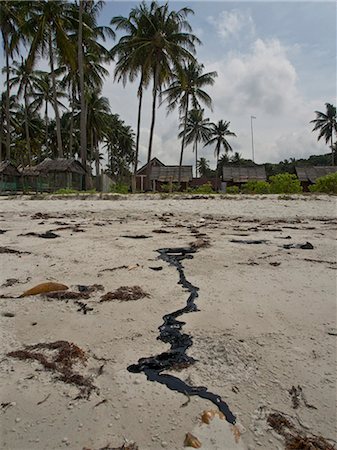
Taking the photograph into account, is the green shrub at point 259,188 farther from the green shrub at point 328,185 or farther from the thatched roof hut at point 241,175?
the thatched roof hut at point 241,175

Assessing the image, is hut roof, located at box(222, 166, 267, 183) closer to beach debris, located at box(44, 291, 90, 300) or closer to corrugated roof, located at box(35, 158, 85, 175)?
corrugated roof, located at box(35, 158, 85, 175)

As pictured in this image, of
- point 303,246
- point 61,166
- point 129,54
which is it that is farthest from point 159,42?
point 303,246

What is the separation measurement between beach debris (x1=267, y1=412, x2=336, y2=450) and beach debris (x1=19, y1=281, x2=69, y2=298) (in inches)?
86.6

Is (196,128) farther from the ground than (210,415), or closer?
farther from the ground

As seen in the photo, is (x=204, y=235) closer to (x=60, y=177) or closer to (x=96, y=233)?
(x=96, y=233)

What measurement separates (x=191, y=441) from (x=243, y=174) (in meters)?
38.5

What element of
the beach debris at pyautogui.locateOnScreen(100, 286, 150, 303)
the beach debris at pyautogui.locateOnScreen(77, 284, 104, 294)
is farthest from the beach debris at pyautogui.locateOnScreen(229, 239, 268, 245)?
the beach debris at pyautogui.locateOnScreen(77, 284, 104, 294)

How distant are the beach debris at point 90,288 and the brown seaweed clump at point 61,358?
3.25 feet

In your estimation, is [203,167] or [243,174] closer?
[243,174]

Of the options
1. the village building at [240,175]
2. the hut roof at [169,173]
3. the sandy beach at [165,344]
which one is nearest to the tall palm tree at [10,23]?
the hut roof at [169,173]

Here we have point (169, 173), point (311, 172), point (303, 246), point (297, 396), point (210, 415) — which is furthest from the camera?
→ point (169, 173)

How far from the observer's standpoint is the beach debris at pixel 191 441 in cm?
148

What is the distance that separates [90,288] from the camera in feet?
10.9

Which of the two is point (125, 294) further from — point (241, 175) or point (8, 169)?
point (241, 175)
